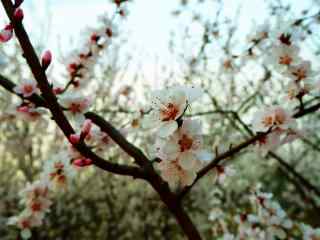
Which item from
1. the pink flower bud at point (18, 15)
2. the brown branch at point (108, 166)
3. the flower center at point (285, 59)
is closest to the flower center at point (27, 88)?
the brown branch at point (108, 166)

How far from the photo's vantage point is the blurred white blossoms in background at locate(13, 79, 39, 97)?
5.96 feet

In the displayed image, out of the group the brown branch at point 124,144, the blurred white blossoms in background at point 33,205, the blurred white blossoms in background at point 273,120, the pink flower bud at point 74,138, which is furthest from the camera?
the blurred white blossoms in background at point 33,205

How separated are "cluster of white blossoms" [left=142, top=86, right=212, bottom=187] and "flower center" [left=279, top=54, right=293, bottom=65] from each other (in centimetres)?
91

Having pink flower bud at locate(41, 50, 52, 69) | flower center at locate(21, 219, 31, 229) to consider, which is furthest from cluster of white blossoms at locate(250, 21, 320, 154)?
flower center at locate(21, 219, 31, 229)

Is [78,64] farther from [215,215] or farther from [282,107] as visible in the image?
[215,215]

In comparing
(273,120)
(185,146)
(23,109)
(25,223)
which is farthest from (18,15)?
(25,223)

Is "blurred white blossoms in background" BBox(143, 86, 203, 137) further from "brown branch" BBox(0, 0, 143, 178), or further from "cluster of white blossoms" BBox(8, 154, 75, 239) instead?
"cluster of white blossoms" BBox(8, 154, 75, 239)

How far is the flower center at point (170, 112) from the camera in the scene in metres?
1.30

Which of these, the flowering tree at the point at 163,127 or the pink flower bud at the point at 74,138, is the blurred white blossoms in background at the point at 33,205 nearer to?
the flowering tree at the point at 163,127

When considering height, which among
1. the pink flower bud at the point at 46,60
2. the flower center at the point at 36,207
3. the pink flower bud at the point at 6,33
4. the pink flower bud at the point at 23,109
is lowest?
the pink flower bud at the point at 46,60

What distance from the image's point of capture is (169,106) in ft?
4.34

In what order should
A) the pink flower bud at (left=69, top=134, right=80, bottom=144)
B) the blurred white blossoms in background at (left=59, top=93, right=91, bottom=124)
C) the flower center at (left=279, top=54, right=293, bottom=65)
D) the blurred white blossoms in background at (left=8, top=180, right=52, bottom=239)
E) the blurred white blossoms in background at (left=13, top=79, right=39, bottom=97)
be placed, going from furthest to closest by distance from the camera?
1. the blurred white blossoms in background at (left=8, top=180, right=52, bottom=239)
2. the flower center at (left=279, top=54, right=293, bottom=65)
3. the blurred white blossoms in background at (left=59, top=93, right=91, bottom=124)
4. the blurred white blossoms in background at (left=13, top=79, right=39, bottom=97)
5. the pink flower bud at (left=69, top=134, right=80, bottom=144)

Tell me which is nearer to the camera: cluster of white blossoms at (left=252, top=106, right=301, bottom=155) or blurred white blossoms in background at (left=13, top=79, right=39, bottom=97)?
cluster of white blossoms at (left=252, top=106, right=301, bottom=155)

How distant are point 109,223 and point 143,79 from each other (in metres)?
2.32
